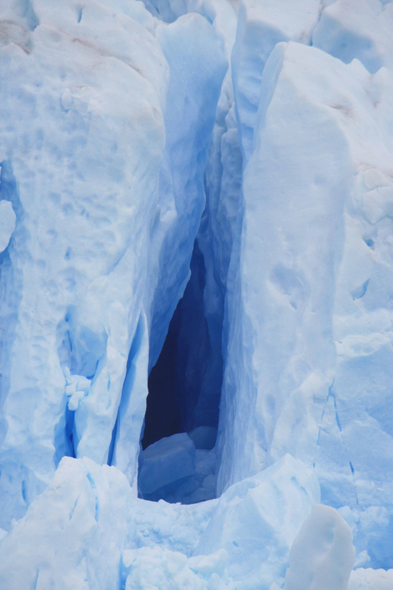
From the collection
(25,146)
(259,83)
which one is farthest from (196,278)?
(25,146)

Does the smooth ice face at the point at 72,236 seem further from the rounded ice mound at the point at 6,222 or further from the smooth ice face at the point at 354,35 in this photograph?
the smooth ice face at the point at 354,35

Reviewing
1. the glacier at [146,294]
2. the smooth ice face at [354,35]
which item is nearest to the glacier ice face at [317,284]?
the glacier at [146,294]

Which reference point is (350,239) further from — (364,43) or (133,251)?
(364,43)

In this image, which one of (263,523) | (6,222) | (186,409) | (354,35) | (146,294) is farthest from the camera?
(186,409)

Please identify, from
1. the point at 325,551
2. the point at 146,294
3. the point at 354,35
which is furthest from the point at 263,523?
the point at 354,35

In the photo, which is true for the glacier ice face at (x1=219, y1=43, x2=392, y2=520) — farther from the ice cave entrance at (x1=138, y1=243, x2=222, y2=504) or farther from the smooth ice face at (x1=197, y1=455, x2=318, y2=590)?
the ice cave entrance at (x1=138, y1=243, x2=222, y2=504)

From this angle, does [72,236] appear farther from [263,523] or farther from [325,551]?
[325,551]

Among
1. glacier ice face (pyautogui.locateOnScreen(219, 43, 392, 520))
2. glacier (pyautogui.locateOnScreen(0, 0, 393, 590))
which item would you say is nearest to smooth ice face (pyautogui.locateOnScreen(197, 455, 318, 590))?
glacier (pyautogui.locateOnScreen(0, 0, 393, 590))
